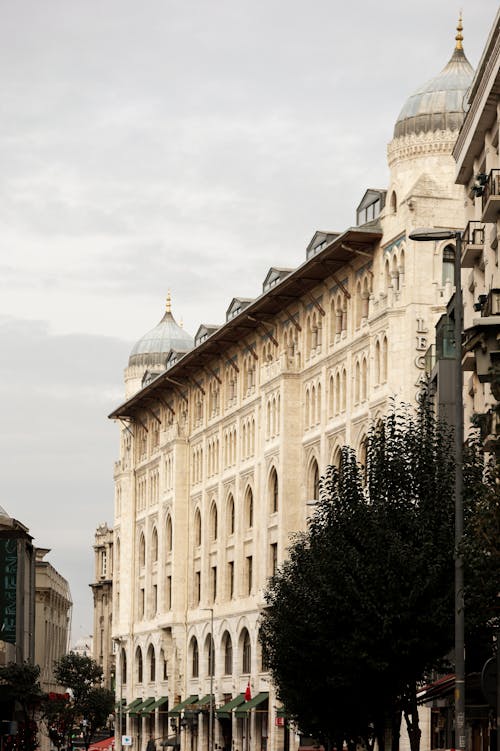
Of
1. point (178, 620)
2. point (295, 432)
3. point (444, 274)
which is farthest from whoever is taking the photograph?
point (178, 620)

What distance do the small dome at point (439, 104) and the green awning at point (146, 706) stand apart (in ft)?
154

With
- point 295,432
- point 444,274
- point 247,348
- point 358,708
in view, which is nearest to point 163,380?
point 247,348

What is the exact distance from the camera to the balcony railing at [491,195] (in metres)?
39.8

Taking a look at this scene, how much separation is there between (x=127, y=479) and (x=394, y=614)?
7767cm

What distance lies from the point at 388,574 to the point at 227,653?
53486mm

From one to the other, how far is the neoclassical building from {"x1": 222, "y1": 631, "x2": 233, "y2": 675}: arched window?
10 cm

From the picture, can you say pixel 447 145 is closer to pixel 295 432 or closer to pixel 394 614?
pixel 295 432

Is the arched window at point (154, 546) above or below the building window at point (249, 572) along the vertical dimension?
above

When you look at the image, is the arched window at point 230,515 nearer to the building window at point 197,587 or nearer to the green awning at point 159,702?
the building window at point 197,587

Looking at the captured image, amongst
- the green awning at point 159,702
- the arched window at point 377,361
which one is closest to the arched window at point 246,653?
the green awning at point 159,702

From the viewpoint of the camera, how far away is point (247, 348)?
8900 centimetres

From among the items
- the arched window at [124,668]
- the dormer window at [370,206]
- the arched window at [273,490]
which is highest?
the dormer window at [370,206]

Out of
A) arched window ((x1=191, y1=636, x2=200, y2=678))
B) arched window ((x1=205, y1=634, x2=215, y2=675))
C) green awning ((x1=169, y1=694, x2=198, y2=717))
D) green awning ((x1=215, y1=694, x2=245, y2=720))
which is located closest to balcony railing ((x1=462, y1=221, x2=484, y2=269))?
green awning ((x1=215, y1=694, x2=245, y2=720))

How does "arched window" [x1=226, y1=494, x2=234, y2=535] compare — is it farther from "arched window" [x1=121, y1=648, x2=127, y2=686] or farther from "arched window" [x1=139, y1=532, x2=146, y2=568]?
"arched window" [x1=121, y1=648, x2=127, y2=686]
